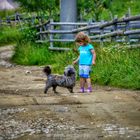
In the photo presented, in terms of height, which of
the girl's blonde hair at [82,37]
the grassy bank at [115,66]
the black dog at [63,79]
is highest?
the girl's blonde hair at [82,37]

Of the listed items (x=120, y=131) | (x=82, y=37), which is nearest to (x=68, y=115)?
(x=120, y=131)

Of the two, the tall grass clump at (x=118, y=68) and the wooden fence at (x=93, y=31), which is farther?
the wooden fence at (x=93, y=31)

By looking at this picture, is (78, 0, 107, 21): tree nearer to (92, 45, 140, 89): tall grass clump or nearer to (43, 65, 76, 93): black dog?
(92, 45, 140, 89): tall grass clump

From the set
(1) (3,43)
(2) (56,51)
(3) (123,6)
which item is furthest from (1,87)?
(3) (123,6)

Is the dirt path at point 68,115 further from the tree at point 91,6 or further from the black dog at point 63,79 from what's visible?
the tree at point 91,6

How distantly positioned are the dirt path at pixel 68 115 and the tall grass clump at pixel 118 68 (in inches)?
46.2

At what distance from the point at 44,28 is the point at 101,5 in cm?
524

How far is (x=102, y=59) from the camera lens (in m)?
14.0

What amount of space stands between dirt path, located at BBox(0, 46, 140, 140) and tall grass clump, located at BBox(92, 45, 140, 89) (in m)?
1.17

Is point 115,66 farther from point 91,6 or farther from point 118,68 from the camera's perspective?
point 91,6

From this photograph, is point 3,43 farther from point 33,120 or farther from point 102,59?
point 33,120

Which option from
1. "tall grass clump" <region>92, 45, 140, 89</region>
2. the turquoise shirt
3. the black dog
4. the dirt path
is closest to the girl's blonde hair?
the turquoise shirt

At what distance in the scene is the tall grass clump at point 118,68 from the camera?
11.8 m

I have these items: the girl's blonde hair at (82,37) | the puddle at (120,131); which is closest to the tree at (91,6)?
the girl's blonde hair at (82,37)
